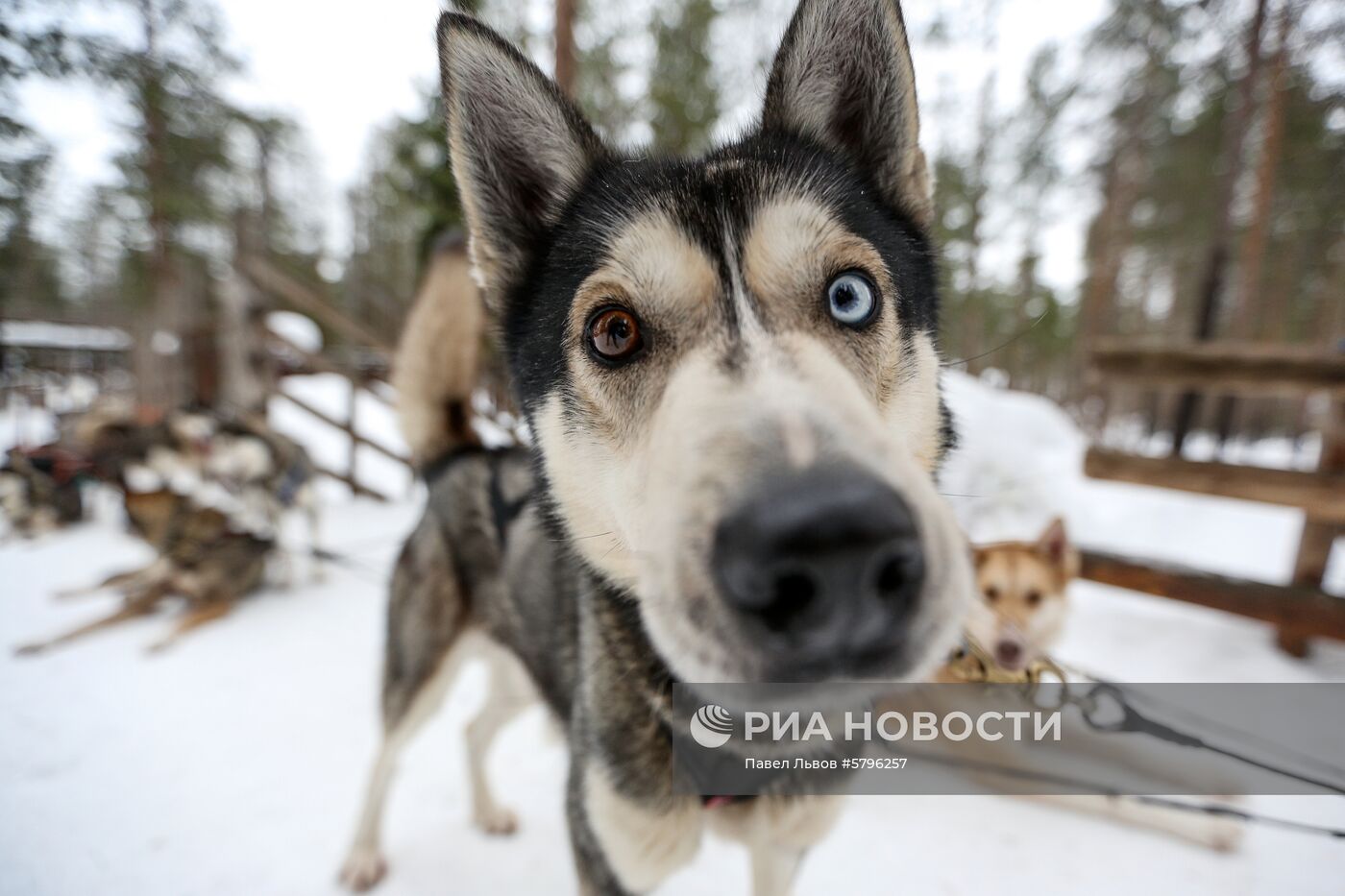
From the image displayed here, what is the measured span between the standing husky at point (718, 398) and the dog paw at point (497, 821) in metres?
1.14

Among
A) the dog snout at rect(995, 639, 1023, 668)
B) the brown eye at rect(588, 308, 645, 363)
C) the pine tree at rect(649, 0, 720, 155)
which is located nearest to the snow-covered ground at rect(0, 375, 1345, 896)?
the dog snout at rect(995, 639, 1023, 668)

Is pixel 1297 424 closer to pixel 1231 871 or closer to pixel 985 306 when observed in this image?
pixel 985 306

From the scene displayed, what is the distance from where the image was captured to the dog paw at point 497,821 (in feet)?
8.15

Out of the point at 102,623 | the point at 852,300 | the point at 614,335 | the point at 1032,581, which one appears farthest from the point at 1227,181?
the point at 102,623

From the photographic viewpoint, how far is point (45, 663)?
3586 mm

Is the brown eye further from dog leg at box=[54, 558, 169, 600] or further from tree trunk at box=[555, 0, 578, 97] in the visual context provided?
tree trunk at box=[555, 0, 578, 97]

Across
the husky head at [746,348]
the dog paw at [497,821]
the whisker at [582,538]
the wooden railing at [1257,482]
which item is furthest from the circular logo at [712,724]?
the wooden railing at [1257,482]

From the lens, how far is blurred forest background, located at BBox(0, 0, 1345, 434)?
8570mm

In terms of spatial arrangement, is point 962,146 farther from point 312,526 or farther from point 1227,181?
point 312,526

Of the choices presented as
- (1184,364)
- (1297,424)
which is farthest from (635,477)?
(1297,424)

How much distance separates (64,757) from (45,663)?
4.31 ft

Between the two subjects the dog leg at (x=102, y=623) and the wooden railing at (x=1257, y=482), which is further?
the dog leg at (x=102, y=623)

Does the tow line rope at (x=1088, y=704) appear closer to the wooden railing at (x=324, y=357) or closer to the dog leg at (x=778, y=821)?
the dog leg at (x=778, y=821)

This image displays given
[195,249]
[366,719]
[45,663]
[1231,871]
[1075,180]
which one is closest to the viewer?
[1231,871]
